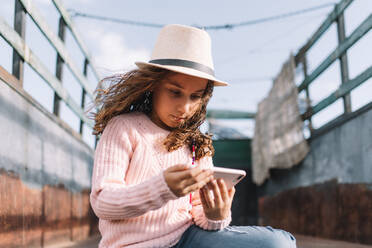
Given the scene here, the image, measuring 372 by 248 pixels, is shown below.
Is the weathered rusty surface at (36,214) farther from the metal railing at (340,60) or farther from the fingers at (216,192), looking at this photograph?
the metal railing at (340,60)

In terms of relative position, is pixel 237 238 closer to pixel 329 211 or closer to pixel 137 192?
pixel 137 192

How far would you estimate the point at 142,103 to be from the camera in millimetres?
1780

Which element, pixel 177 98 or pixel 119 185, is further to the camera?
pixel 177 98

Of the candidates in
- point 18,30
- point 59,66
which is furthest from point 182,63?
point 59,66

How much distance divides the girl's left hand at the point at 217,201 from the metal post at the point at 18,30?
2.17 metres

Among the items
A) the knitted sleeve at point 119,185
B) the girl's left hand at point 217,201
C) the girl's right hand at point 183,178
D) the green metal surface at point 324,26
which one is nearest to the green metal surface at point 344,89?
the green metal surface at point 324,26

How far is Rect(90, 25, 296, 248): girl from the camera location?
1292 mm

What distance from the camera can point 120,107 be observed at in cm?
167

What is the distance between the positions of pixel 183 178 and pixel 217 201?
0.30 m

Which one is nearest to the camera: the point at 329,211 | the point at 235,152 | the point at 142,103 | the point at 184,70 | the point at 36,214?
the point at 184,70

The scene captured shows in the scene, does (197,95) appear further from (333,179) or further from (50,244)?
(333,179)

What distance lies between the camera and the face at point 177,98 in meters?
1.63

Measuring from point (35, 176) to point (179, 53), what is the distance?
7.36 feet

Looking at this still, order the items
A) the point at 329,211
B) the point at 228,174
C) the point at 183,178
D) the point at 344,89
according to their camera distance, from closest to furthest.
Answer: the point at 183,178, the point at 228,174, the point at 344,89, the point at 329,211
